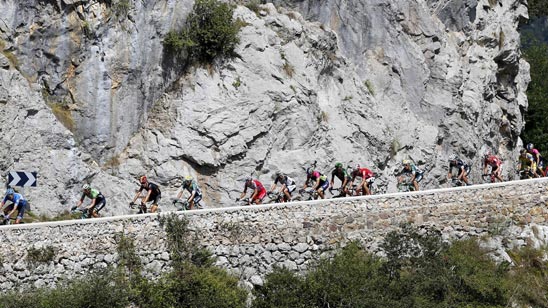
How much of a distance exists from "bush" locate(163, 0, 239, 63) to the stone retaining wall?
11.8 metres

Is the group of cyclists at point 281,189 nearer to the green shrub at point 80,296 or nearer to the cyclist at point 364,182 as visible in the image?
the cyclist at point 364,182

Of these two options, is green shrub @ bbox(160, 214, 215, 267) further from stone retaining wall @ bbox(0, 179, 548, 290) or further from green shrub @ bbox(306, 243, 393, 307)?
green shrub @ bbox(306, 243, 393, 307)

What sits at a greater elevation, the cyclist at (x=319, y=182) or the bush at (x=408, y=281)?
the cyclist at (x=319, y=182)

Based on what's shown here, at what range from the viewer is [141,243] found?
2175 cm

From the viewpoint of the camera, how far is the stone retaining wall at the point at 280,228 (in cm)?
2136

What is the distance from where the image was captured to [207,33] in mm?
32281

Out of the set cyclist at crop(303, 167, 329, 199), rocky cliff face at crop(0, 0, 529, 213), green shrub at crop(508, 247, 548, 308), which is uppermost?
rocky cliff face at crop(0, 0, 529, 213)

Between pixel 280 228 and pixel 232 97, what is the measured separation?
10.7 meters

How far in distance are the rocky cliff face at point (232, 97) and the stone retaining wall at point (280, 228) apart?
6.42m

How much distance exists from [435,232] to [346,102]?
1329 centimetres

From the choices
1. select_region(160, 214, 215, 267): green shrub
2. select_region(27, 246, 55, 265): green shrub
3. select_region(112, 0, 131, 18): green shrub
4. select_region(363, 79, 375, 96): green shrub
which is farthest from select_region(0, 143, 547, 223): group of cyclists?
select_region(363, 79, 375, 96): green shrub

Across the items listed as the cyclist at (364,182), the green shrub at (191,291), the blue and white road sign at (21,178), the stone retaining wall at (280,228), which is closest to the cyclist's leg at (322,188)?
the cyclist at (364,182)

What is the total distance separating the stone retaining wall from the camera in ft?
70.1

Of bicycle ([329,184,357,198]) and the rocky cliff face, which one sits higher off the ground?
the rocky cliff face
